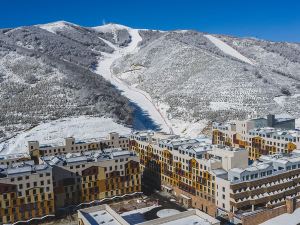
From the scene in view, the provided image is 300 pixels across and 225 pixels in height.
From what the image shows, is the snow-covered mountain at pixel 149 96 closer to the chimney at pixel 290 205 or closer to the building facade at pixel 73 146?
the building facade at pixel 73 146

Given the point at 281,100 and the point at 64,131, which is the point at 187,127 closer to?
the point at 64,131

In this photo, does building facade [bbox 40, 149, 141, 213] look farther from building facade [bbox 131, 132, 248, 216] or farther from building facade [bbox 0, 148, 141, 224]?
building facade [bbox 131, 132, 248, 216]

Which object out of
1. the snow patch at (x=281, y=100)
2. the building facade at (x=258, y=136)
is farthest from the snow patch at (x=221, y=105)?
the building facade at (x=258, y=136)

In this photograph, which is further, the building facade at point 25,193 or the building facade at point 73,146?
the building facade at point 73,146

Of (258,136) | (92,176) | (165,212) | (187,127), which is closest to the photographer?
(165,212)

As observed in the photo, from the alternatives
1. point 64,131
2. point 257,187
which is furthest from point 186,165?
point 64,131

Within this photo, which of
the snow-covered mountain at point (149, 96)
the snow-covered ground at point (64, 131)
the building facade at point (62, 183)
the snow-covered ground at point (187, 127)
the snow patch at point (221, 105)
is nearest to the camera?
the building facade at point (62, 183)

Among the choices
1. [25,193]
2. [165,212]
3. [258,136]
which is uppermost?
[258,136]

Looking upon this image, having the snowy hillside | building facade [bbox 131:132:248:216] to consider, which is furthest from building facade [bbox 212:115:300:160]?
the snowy hillside
